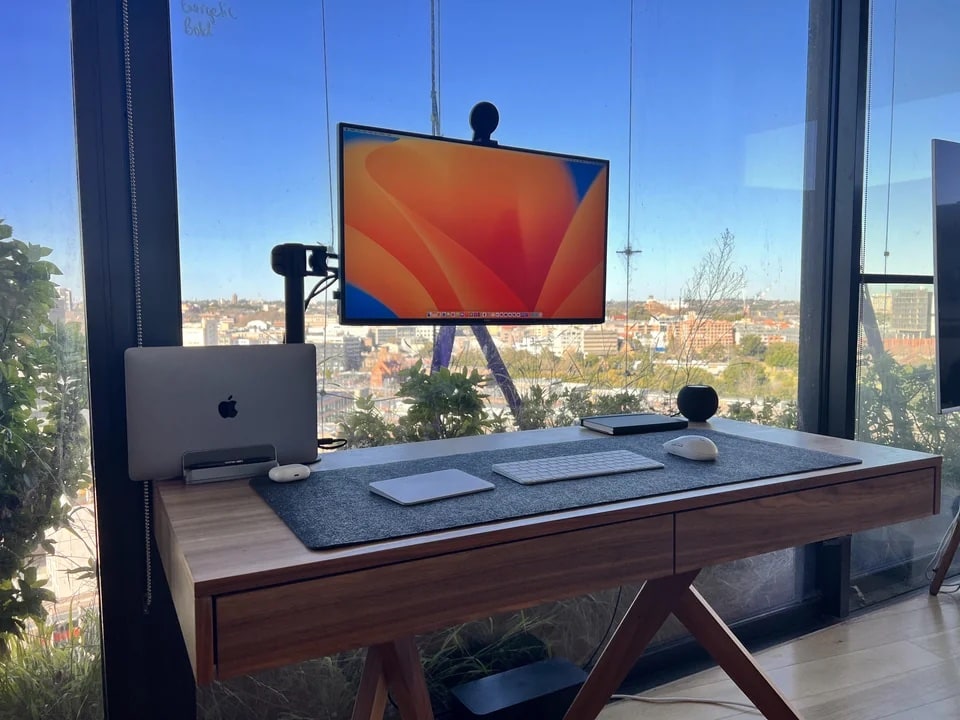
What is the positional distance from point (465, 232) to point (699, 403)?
0.84 meters

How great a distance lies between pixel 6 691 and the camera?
1.45m

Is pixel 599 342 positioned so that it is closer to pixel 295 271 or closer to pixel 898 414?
pixel 295 271

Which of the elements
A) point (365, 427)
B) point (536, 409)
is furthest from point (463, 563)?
point (536, 409)

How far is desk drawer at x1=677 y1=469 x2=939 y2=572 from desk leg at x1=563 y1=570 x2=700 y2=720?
345 millimetres

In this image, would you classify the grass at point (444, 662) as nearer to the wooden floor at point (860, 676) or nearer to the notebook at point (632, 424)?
the wooden floor at point (860, 676)

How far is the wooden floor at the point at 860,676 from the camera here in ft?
6.57

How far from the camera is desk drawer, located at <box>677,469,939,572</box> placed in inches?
50.3

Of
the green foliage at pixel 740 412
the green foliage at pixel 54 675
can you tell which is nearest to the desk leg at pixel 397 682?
the green foliage at pixel 54 675

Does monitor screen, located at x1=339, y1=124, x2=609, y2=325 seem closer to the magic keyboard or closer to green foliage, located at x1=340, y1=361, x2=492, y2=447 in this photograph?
green foliage, located at x1=340, y1=361, x2=492, y2=447

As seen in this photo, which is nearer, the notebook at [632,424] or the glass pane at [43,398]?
the glass pane at [43,398]

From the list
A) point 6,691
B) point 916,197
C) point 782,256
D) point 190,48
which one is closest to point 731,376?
point 782,256

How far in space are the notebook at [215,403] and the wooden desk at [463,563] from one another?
0.07 meters

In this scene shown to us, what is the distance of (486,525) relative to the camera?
42.6 inches

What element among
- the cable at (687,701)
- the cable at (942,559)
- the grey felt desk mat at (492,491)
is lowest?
the cable at (687,701)
